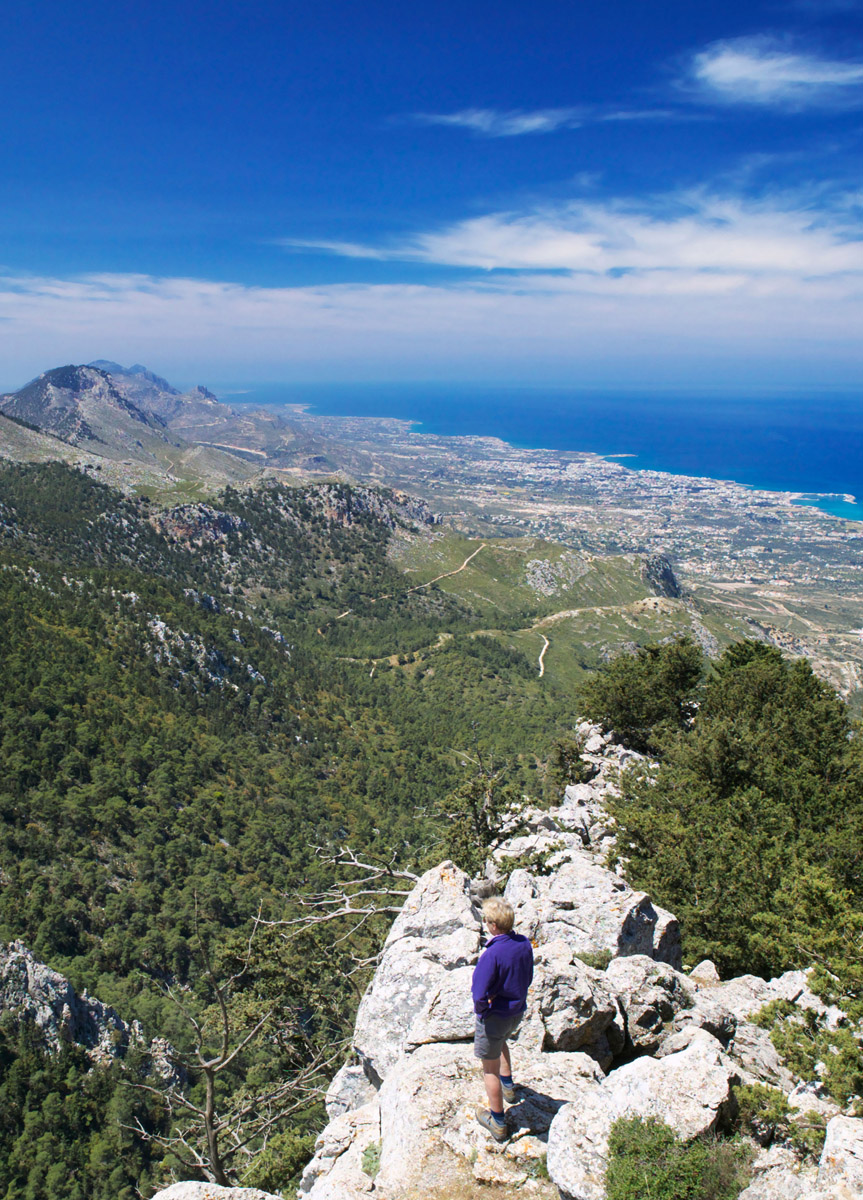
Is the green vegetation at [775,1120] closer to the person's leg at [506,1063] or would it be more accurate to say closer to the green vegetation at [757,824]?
the green vegetation at [757,824]

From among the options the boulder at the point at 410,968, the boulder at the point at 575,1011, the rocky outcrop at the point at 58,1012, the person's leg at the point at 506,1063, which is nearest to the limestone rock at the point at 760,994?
the boulder at the point at 575,1011

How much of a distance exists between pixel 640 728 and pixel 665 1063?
127ft

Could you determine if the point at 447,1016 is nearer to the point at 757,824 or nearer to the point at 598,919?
the point at 598,919

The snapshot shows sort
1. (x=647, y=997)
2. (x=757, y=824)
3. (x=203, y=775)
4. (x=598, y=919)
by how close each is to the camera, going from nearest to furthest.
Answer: (x=647, y=997) < (x=598, y=919) < (x=757, y=824) < (x=203, y=775)

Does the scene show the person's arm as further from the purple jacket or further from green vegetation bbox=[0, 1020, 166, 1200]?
green vegetation bbox=[0, 1020, 166, 1200]

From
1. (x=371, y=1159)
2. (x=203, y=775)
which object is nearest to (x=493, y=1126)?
(x=371, y=1159)

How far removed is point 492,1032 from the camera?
1005 cm

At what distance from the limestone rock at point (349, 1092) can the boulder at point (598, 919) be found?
5.88 meters

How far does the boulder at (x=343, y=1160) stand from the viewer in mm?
10500

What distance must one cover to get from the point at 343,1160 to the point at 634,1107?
655cm

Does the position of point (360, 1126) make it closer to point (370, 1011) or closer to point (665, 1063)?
point (370, 1011)

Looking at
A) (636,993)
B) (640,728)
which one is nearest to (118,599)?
(640,728)

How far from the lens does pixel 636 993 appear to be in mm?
13961

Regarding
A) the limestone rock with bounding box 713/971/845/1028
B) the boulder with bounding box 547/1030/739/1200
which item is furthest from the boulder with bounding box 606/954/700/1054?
the boulder with bounding box 547/1030/739/1200
